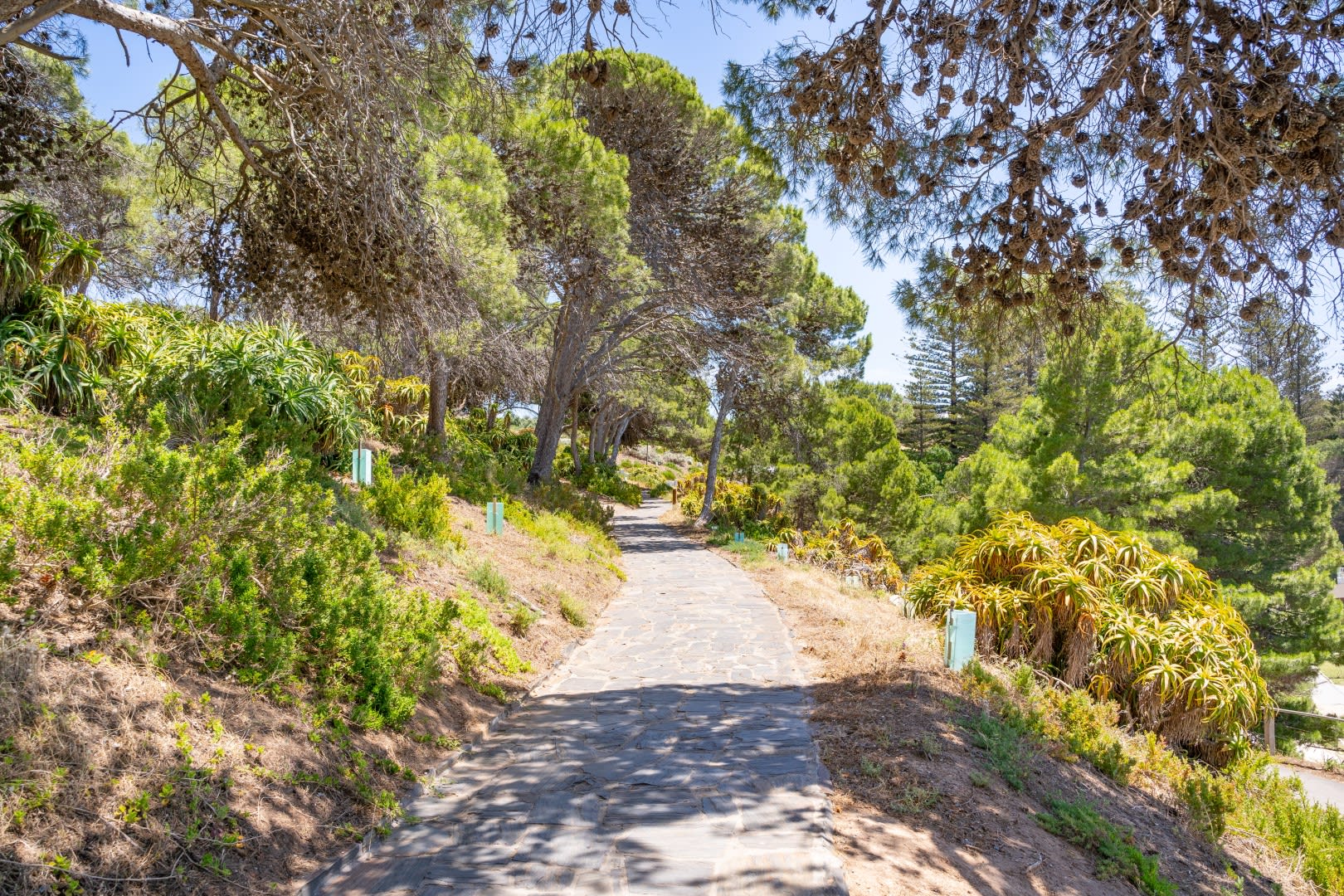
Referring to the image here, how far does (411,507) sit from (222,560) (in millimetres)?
3902

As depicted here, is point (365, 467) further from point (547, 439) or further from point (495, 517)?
point (547, 439)

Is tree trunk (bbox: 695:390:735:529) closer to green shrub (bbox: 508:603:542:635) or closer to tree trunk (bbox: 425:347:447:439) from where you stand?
tree trunk (bbox: 425:347:447:439)

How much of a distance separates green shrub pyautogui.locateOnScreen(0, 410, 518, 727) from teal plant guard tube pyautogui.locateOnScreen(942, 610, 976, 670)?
4005mm

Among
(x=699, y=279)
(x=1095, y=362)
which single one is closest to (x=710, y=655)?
(x=699, y=279)

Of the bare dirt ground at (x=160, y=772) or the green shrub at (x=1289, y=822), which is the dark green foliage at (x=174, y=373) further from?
the green shrub at (x=1289, y=822)

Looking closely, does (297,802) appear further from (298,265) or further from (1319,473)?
(1319,473)

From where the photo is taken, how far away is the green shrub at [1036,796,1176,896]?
3.80 m

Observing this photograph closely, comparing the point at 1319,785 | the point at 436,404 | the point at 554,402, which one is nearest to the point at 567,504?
the point at 554,402

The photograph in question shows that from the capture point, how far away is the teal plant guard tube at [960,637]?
238 inches

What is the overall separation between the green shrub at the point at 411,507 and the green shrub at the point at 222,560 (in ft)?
8.53

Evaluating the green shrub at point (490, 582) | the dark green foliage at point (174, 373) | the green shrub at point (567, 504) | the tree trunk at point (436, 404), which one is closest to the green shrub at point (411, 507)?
the green shrub at point (490, 582)

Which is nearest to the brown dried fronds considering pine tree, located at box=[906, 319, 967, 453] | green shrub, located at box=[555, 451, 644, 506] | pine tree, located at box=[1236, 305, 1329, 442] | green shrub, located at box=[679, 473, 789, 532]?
pine tree, located at box=[1236, 305, 1329, 442]

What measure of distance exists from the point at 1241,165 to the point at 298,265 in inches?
271

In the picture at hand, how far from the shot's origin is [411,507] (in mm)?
8055
